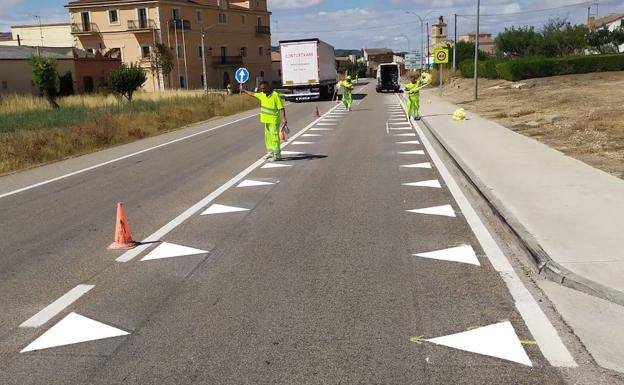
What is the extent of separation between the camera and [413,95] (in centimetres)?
2380

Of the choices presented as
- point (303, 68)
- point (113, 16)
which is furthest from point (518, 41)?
point (113, 16)

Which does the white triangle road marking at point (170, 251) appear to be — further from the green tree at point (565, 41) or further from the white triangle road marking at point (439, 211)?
the green tree at point (565, 41)

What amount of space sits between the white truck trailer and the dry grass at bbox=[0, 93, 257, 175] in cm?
1133

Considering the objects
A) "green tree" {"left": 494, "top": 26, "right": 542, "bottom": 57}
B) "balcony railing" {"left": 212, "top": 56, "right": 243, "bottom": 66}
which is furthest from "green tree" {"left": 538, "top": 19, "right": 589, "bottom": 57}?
"balcony railing" {"left": 212, "top": 56, "right": 243, "bottom": 66}

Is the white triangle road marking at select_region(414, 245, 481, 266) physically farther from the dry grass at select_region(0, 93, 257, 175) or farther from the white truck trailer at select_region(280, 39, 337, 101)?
the white truck trailer at select_region(280, 39, 337, 101)

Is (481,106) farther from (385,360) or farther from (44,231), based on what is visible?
(385,360)

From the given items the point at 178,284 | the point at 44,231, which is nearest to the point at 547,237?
the point at 178,284

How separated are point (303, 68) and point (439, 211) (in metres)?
34.7

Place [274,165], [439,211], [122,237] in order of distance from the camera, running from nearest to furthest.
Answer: [122,237] < [439,211] < [274,165]

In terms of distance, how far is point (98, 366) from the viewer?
4188 mm

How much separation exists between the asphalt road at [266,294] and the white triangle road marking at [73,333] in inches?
0.8

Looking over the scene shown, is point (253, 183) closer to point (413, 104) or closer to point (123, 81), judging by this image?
point (413, 104)

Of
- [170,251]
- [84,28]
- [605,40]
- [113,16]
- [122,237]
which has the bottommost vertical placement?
[170,251]

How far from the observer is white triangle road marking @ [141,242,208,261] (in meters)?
6.71
